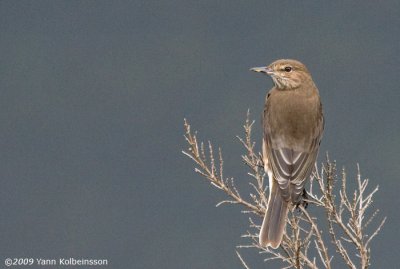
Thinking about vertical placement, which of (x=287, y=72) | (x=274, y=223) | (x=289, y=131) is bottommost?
(x=274, y=223)

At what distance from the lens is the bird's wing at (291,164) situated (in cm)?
651

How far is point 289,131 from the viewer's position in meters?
7.04

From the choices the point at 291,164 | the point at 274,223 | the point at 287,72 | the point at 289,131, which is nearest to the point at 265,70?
the point at 287,72

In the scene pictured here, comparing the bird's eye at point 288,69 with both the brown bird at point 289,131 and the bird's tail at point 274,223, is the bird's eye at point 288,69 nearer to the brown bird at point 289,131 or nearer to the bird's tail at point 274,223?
the brown bird at point 289,131

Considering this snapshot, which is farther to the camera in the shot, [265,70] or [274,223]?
[265,70]

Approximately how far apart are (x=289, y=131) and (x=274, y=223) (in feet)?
4.94

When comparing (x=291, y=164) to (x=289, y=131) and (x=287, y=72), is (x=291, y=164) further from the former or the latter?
(x=287, y=72)

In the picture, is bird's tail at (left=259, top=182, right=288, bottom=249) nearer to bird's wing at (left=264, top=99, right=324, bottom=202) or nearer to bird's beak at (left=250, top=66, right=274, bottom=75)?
bird's wing at (left=264, top=99, right=324, bottom=202)

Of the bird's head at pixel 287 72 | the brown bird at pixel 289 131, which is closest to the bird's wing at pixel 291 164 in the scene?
the brown bird at pixel 289 131

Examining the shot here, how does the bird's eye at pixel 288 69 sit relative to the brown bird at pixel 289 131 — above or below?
above

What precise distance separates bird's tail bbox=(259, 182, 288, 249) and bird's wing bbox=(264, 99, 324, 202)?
173 mm

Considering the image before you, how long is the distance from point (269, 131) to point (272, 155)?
1.23 ft

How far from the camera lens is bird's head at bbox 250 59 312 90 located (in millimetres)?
7301

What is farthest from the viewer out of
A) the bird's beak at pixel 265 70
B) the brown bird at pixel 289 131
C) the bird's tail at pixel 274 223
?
the bird's beak at pixel 265 70
